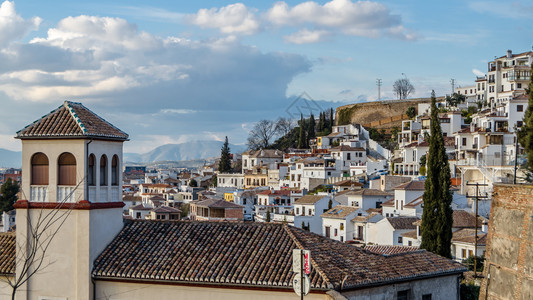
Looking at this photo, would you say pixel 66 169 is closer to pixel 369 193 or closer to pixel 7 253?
pixel 7 253

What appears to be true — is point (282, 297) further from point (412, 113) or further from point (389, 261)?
point (412, 113)

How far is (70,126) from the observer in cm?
1864

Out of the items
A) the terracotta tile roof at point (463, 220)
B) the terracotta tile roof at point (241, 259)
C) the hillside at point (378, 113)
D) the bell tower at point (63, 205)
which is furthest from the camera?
the hillside at point (378, 113)

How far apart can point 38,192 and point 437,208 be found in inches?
871

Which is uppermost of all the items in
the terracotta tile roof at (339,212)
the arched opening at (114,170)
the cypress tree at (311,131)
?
the cypress tree at (311,131)

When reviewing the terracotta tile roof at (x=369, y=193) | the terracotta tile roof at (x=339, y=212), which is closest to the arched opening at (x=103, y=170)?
the terracotta tile roof at (x=339, y=212)

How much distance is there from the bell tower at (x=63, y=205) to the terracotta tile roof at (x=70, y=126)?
1.1 inches

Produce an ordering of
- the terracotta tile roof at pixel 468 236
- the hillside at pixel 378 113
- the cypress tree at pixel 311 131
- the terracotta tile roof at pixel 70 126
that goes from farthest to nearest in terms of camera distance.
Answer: the hillside at pixel 378 113, the cypress tree at pixel 311 131, the terracotta tile roof at pixel 468 236, the terracotta tile roof at pixel 70 126

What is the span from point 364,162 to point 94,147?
225 feet

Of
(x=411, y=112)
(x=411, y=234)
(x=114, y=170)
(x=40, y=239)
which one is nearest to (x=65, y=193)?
(x=40, y=239)

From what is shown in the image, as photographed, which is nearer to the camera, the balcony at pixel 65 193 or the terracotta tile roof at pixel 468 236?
the balcony at pixel 65 193

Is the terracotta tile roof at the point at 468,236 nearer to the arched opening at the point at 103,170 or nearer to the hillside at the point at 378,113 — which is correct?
the arched opening at the point at 103,170

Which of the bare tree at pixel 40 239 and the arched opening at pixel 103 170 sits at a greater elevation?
the arched opening at pixel 103 170

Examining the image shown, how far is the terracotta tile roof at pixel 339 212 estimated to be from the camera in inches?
2101
